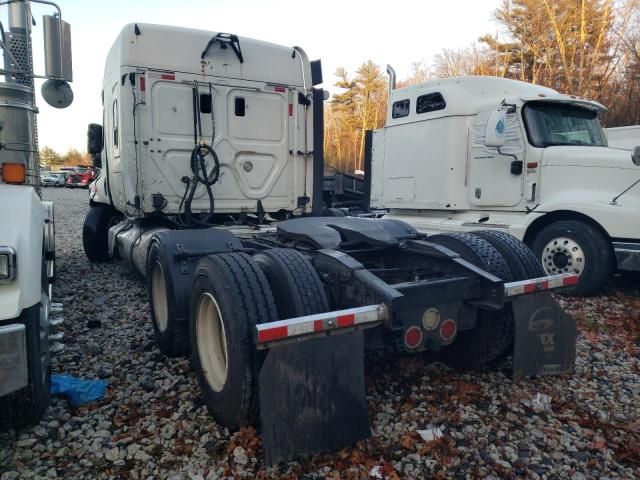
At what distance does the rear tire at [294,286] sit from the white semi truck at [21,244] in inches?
49.3

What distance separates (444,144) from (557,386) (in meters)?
4.72

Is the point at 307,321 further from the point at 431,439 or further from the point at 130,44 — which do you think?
the point at 130,44

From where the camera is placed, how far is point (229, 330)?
259 centimetres

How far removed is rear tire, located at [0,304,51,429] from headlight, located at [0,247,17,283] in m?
0.18

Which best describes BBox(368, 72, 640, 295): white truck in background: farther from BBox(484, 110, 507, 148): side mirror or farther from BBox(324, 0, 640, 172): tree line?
BBox(324, 0, 640, 172): tree line

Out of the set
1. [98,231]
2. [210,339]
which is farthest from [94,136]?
[210,339]

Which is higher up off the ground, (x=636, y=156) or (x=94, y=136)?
(x=94, y=136)

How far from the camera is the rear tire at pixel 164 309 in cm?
366

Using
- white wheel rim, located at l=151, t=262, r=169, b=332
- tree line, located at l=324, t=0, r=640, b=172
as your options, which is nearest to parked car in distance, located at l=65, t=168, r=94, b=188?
tree line, located at l=324, t=0, r=640, b=172

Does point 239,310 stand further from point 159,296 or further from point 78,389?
point 159,296

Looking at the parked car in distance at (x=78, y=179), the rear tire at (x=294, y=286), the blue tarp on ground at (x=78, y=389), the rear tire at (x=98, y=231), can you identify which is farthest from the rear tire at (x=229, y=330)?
the parked car in distance at (x=78, y=179)

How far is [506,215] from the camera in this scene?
6.93 metres

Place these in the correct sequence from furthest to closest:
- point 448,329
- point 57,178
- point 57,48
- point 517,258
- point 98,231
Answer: point 57,178 → point 98,231 → point 57,48 → point 517,258 → point 448,329

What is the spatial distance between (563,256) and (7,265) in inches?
238
